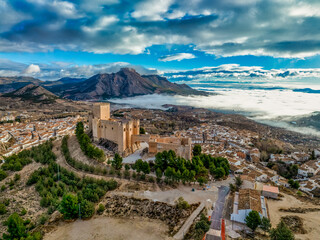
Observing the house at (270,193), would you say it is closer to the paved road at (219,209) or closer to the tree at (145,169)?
the paved road at (219,209)

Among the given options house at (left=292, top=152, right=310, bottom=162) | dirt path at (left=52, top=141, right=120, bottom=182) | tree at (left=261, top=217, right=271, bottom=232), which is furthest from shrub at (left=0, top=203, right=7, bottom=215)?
house at (left=292, top=152, right=310, bottom=162)

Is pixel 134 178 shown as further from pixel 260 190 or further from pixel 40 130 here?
pixel 40 130

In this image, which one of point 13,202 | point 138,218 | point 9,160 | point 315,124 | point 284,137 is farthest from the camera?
point 315,124

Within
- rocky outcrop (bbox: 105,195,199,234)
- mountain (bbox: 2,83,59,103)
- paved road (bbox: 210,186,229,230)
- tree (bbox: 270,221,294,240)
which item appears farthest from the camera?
mountain (bbox: 2,83,59,103)

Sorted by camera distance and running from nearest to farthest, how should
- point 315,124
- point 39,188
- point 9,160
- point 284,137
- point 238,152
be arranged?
point 39,188, point 9,160, point 238,152, point 284,137, point 315,124

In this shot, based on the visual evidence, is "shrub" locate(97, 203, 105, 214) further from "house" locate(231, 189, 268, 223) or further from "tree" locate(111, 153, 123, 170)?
"house" locate(231, 189, 268, 223)

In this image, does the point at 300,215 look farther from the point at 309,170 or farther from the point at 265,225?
the point at 309,170

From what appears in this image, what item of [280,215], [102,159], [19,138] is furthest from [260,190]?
[19,138]
